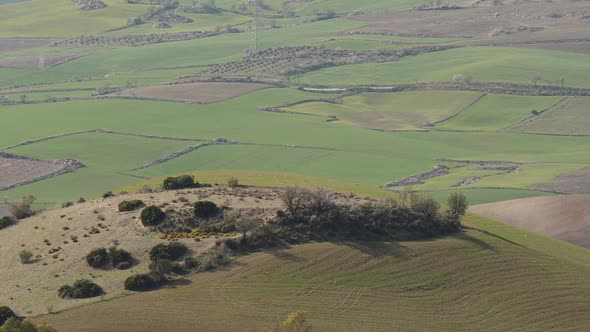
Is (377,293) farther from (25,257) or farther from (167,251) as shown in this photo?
(25,257)

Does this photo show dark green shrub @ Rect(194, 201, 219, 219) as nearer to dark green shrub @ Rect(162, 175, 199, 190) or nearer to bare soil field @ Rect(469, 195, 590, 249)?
dark green shrub @ Rect(162, 175, 199, 190)

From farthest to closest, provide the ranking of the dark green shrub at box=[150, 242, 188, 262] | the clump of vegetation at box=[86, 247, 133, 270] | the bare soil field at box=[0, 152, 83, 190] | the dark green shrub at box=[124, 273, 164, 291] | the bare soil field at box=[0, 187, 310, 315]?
1. the bare soil field at box=[0, 152, 83, 190]
2. the clump of vegetation at box=[86, 247, 133, 270]
3. the dark green shrub at box=[150, 242, 188, 262]
4. the bare soil field at box=[0, 187, 310, 315]
5. the dark green shrub at box=[124, 273, 164, 291]

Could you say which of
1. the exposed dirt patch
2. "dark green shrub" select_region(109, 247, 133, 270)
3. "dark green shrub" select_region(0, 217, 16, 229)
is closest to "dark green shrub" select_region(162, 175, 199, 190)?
"dark green shrub" select_region(0, 217, 16, 229)

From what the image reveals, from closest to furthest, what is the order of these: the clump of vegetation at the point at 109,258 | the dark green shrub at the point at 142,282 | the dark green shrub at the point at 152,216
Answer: the dark green shrub at the point at 142,282 → the clump of vegetation at the point at 109,258 → the dark green shrub at the point at 152,216

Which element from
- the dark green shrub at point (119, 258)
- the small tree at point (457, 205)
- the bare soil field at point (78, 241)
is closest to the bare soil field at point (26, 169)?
the bare soil field at point (78, 241)

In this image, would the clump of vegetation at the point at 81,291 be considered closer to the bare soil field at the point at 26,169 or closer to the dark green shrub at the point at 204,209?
the dark green shrub at the point at 204,209

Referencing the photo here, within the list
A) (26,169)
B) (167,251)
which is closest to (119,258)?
(167,251)
